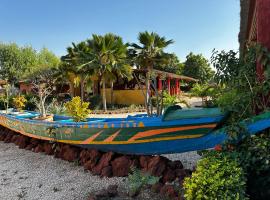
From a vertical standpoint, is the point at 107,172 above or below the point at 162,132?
below

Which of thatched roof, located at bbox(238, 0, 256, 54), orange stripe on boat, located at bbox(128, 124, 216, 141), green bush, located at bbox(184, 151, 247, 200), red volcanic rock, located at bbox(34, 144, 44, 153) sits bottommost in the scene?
red volcanic rock, located at bbox(34, 144, 44, 153)

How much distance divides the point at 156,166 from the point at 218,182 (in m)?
2.19

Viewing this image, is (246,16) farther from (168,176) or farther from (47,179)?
(47,179)

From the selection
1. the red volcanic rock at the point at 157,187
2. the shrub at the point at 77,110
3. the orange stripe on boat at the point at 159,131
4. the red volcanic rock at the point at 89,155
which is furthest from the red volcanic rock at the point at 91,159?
the red volcanic rock at the point at 157,187

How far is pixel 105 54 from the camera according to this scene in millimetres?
20234

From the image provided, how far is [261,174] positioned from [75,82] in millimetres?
22266

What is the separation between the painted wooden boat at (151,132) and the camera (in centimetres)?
441

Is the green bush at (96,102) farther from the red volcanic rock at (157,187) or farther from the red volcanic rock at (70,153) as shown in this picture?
the red volcanic rock at (157,187)

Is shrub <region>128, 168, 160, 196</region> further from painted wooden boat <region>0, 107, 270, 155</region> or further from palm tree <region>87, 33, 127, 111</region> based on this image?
palm tree <region>87, 33, 127, 111</region>

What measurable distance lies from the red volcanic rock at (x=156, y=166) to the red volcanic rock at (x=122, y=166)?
513mm

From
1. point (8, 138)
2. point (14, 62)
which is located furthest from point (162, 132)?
point (14, 62)

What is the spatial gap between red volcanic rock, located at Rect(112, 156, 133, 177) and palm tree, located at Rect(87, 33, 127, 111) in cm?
1504

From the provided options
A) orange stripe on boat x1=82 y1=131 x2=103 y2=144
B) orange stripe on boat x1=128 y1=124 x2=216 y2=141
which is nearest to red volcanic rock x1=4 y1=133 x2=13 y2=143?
orange stripe on boat x1=82 y1=131 x2=103 y2=144

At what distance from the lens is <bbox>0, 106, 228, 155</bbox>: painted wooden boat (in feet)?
14.5
